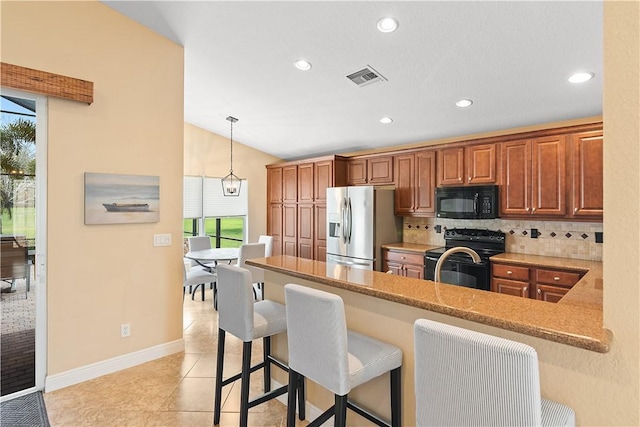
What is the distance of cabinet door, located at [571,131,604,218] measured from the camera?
3.19m

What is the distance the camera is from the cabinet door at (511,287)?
132 inches

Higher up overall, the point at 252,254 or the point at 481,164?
the point at 481,164

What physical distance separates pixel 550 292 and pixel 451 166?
5.84 feet

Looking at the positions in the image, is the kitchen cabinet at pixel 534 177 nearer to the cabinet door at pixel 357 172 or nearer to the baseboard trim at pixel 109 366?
the cabinet door at pixel 357 172

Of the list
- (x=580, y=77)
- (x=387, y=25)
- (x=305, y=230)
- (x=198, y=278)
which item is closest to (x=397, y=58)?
(x=387, y=25)

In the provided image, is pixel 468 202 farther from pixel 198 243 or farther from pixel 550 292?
pixel 198 243

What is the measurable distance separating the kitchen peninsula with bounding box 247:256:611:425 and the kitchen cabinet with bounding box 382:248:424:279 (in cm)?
194

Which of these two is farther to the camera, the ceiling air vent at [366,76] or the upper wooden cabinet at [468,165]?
the upper wooden cabinet at [468,165]

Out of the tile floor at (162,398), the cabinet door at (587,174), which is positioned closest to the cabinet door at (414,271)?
the cabinet door at (587,174)

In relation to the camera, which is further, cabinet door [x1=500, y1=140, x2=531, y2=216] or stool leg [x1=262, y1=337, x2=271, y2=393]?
cabinet door [x1=500, y1=140, x2=531, y2=216]

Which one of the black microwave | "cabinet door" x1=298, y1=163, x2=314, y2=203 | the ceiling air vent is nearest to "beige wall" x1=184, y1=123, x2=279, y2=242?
"cabinet door" x1=298, y1=163, x2=314, y2=203

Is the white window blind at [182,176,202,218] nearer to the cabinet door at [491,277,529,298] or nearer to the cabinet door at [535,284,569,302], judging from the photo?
the cabinet door at [491,277,529,298]

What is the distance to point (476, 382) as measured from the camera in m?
1.03

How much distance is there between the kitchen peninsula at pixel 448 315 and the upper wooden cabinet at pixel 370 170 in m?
2.85
